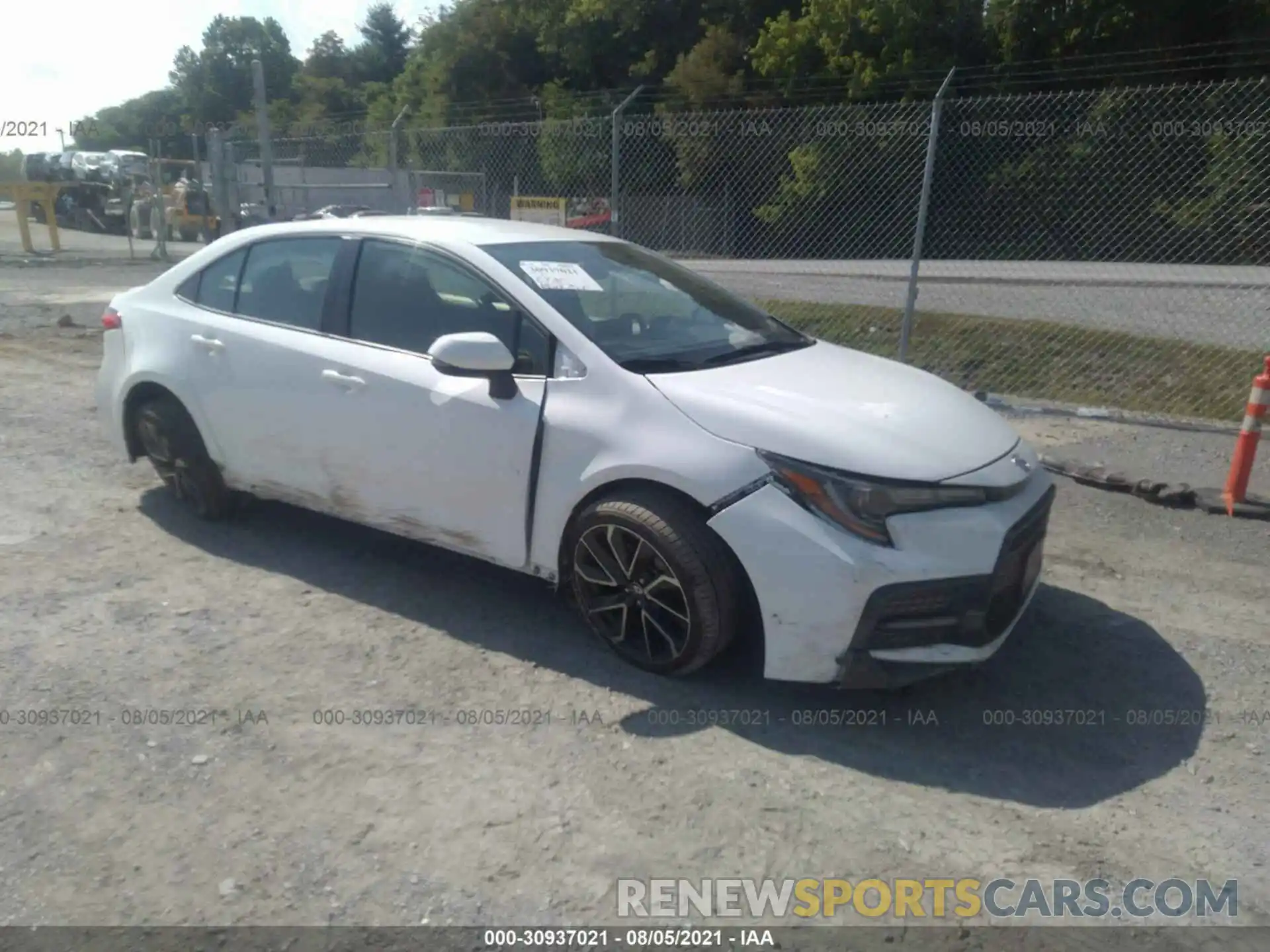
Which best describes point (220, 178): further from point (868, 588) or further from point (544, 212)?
point (868, 588)

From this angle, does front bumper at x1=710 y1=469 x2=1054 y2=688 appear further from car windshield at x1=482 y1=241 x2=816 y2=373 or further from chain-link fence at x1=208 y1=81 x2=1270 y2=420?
chain-link fence at x1=208 y1=81 x2=1270 y2=420

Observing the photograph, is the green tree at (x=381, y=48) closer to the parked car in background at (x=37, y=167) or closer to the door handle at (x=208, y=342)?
the parked car in background at (x=37, y=167)

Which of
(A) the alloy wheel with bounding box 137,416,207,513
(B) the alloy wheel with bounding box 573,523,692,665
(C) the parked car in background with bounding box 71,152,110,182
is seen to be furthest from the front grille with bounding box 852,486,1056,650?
(C) the parked car in background with bounding box 71,152,110,182

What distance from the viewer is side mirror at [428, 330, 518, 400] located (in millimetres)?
3932

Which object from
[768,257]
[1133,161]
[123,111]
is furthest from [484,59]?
[123,111]

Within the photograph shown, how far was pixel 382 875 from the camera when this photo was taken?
284 cm

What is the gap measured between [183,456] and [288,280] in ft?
3.57

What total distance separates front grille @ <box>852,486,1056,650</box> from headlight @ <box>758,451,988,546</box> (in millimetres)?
192

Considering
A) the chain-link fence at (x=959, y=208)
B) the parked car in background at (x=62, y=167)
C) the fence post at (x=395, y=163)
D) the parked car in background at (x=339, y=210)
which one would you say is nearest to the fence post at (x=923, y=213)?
the chain-link fence at (x=959, y=208)

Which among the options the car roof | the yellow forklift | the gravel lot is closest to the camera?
the gravel lot

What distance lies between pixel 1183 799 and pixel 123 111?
94.6 m

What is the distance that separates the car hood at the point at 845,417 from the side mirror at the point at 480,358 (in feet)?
1.87

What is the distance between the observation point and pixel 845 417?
366 centimetres

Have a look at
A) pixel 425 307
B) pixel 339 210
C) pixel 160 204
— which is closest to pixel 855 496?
pixel 425 307
